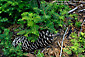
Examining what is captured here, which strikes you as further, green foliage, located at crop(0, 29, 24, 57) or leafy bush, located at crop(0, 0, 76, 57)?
green foliage, located at crop(0, 29, 24, 57)

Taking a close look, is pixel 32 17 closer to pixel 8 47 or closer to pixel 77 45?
pixel 8 47

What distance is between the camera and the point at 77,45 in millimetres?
1978

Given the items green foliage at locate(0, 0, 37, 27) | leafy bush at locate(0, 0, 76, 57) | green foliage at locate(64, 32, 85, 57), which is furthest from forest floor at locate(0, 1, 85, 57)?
green foliage at locate(0, 0, 37, 27)

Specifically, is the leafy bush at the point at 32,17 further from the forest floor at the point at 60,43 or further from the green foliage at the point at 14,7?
the forest floor at the point at 60,43

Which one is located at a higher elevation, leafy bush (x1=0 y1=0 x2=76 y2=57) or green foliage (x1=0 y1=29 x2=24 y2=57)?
leafy bush (x1=0 y1=0 x2=76 y2=57)

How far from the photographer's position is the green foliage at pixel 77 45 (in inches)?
77.3

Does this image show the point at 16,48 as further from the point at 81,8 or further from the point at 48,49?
the point at 81,8

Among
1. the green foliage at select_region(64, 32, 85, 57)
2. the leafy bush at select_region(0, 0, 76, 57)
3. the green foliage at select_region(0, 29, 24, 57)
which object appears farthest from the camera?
the green foliage at select_region(0, 29, 24, 57)

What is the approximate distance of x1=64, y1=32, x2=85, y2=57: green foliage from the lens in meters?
1.96

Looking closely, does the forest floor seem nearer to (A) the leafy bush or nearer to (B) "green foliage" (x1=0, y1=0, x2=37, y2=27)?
(A) the leafy bush

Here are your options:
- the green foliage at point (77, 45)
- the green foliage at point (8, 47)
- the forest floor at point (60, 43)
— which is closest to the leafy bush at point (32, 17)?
the green foliage at point (8, 47)

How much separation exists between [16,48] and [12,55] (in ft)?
0.85

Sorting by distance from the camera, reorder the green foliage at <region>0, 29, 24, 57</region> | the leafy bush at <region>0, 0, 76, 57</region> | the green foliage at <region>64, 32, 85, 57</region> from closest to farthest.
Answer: the green foliage at <region>64, 32, 85, 57</region> → the leafy bush at <region>0, 0, 76, 57</region> → the green foliage at <region>0, 29, 24, 57</region>

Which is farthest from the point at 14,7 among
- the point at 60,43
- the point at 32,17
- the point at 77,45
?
the point at 77,45
